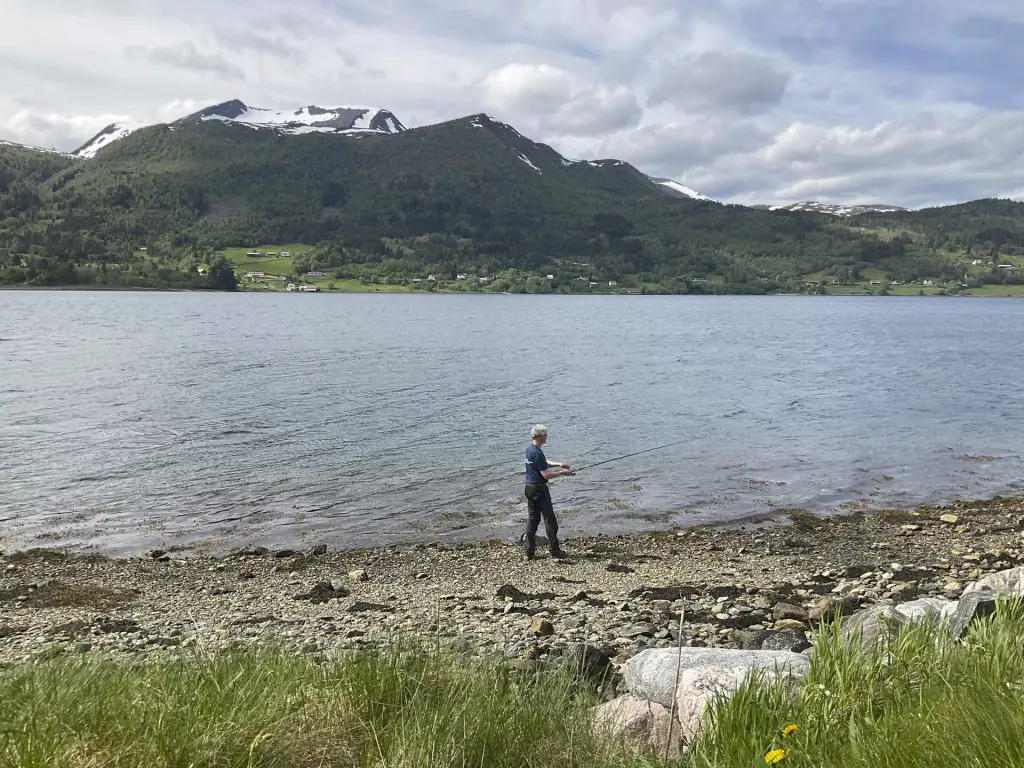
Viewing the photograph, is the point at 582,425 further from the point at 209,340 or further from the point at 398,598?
the point at 209,340

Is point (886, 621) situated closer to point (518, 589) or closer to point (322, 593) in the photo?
point (518, 589)

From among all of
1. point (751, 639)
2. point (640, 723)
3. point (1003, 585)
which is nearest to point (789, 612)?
point (751, 639)

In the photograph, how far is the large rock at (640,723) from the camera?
5.67 meters

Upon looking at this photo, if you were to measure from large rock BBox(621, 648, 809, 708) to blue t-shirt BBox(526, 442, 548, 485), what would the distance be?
748 cm

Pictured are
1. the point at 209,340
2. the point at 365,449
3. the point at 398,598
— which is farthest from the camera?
the point at 209,340

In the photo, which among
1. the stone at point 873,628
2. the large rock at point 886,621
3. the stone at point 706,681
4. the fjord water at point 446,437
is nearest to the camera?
the stone at point 873,628

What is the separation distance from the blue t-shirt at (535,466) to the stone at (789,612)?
5.27 metres

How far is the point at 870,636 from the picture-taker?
7.27 metres

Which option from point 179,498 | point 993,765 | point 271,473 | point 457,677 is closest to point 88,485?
point 179,498

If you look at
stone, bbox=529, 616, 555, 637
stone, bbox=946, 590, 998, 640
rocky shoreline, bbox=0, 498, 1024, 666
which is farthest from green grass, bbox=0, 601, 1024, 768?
stone, bbox=529, 616, 555, 637

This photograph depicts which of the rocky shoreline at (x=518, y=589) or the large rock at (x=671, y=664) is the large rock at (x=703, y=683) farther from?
the rocky shoreline at (x=518, y=589)

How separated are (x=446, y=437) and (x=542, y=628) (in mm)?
18570

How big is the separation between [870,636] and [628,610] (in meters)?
5.50


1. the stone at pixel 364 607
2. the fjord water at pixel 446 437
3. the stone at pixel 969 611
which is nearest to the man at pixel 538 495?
the fjord water at pixel 446 437
